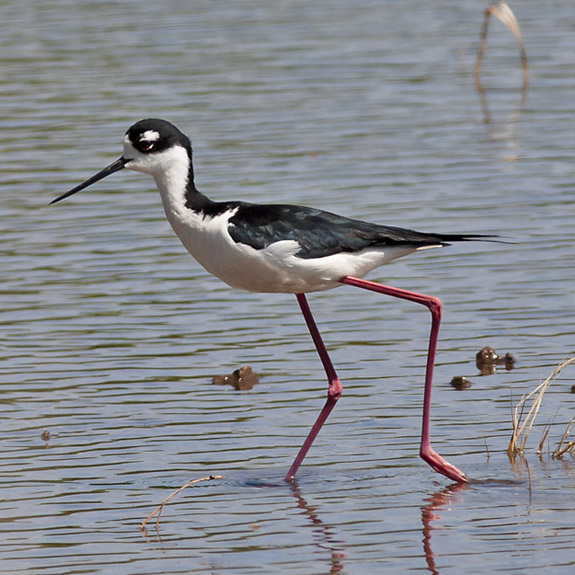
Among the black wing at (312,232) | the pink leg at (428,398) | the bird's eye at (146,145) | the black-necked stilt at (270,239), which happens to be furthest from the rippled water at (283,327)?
the bird's eye at (146,145)

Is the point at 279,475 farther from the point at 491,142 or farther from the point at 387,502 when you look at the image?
the point at 491,142

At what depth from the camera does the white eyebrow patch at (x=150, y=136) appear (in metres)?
6.80

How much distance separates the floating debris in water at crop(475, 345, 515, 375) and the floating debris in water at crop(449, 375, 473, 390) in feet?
0.77

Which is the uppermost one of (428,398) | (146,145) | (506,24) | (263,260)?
(146,145)

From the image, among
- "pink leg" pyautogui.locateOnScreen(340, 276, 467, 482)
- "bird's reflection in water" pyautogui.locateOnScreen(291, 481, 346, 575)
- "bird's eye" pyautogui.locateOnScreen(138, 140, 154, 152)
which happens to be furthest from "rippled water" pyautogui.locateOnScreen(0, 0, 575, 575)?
"bird's eye" pyautogui.locateOnScreen(138, 140, 154, 152)

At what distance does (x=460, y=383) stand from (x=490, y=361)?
0.35 m

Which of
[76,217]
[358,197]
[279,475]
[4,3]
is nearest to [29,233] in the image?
[76,217]

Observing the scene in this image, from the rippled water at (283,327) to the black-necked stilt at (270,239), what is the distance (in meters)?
0.48

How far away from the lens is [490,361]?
320 inches

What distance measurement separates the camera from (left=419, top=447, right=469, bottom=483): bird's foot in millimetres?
6496

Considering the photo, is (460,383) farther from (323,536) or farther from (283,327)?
(323,536)

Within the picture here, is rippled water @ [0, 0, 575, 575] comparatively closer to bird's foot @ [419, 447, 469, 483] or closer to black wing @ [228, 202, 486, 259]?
bird's foot @ [419, 447, 469, 483]

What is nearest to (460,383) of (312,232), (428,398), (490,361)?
(490,361)

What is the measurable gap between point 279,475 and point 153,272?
3891 millimetres
